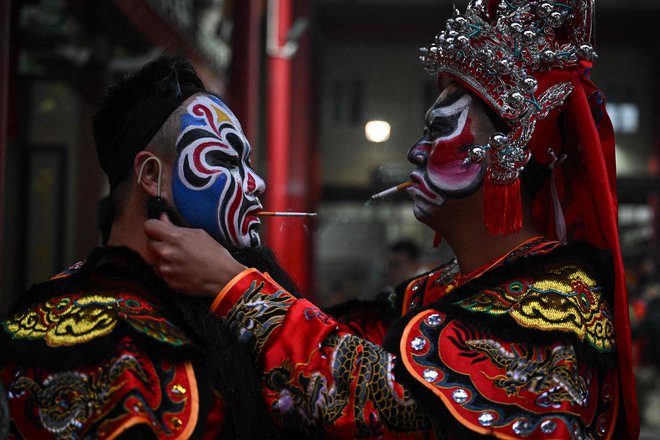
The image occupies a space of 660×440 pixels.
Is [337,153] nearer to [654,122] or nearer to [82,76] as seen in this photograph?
[654,122]

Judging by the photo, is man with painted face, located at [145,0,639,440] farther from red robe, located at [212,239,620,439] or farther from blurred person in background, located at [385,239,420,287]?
blurred person in background, located at [385,239,420,287]

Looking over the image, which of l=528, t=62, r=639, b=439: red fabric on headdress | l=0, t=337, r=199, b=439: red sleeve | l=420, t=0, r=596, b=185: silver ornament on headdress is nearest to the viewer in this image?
l=0, t=337, r=199, b=439: red sleeve

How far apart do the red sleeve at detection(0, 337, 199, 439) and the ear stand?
0.52m

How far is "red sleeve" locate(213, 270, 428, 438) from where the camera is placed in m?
2.90

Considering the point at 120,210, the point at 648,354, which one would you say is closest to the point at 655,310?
the point at 648,354

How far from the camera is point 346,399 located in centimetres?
291

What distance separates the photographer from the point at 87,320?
273 centimetres

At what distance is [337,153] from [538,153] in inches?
845

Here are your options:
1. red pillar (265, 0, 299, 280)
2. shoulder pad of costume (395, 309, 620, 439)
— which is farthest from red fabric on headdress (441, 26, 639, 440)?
red pillar (265, 0, 299, 280)

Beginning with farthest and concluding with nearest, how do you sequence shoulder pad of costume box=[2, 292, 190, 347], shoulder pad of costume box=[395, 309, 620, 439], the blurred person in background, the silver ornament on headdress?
the blurred person in background < the silver ornament on headdress < shoulder pad of costume box=[395, 309, 620, 439] < shoulder pad of costume box=[2, 292, 190, 347]

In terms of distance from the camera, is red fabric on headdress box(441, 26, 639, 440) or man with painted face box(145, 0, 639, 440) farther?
red fabric on headdress box(441, 26, 639, 440)

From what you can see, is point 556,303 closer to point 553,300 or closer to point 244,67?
point 553,300

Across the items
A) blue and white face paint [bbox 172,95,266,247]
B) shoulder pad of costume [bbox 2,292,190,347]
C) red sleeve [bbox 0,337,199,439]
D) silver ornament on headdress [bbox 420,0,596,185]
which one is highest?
silver ornament on headdress [bbox 420,0,596,185]

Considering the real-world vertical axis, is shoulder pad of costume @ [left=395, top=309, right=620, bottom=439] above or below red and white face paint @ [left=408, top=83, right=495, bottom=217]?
below
